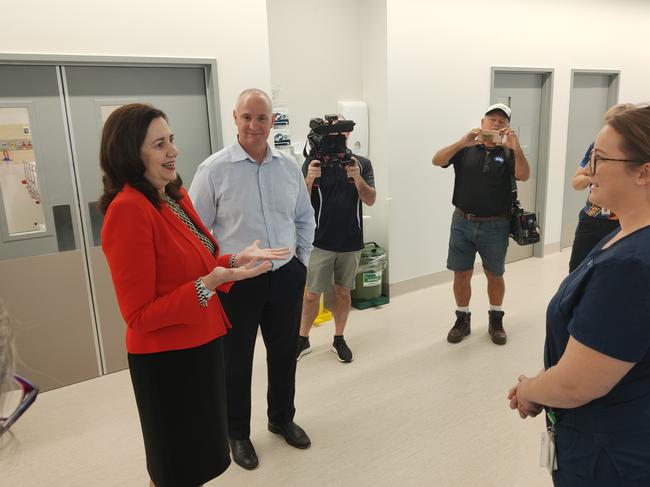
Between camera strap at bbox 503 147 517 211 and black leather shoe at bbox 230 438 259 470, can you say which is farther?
camera strap at bbox 503 147 517 211

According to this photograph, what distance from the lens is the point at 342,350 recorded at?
333 centimetres

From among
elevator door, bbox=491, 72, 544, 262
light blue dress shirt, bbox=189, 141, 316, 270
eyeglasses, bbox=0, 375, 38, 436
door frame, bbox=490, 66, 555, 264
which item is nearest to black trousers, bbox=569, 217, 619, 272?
light blue dress shirt, bbox=189, 141, 316, 270

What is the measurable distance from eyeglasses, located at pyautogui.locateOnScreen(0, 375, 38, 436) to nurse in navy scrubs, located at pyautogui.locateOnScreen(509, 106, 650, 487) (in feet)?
3.39

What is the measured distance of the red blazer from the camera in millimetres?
1475

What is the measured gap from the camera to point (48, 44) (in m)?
2.79

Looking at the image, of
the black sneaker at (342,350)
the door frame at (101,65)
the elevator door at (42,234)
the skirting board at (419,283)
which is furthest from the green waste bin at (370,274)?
the elevator door at (42,234)

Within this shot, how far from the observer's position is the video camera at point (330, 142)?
116 inches

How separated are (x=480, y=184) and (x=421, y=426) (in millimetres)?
1624

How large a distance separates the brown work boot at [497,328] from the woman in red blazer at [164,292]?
230 cm

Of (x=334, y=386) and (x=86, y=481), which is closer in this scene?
(x=86, y=481)

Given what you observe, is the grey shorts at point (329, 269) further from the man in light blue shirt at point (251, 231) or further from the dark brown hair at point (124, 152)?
the dark brown hair at point (124, 152)

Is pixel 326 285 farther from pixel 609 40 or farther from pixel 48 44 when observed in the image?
pixel 609 40

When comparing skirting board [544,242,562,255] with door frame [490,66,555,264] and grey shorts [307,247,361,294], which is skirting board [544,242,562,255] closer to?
door frame [490,66,555,264]

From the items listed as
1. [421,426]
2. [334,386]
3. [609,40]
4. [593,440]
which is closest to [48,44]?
[334,386]
